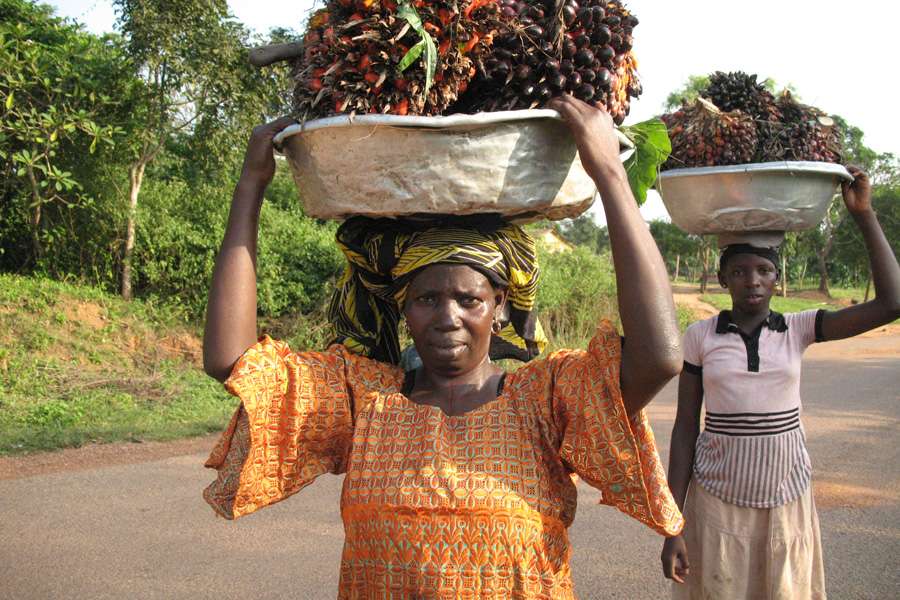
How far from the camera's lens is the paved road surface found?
3.82 m

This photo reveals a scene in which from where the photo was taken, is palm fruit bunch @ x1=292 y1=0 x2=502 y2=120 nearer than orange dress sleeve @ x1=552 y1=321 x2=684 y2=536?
Yes

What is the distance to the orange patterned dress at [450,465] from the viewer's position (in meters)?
1.61

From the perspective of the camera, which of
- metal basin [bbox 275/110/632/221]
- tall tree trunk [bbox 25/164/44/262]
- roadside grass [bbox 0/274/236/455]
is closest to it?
metal basin [bbox 275/110/632/221]

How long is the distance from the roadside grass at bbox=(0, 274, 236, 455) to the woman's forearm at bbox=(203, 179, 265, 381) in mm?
5313

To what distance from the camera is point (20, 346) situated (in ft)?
29.0

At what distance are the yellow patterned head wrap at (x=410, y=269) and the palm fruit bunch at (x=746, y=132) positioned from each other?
103 cm

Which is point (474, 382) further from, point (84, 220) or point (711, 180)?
point (84, 220)

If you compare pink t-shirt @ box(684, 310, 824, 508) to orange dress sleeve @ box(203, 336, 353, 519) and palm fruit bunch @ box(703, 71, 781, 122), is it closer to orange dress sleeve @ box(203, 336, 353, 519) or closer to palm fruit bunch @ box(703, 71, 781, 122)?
palm fruit bunch @ box(703, 71, 781, 122)

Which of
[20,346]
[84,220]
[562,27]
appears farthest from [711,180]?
[84,220]

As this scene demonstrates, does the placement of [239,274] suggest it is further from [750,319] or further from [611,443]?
[750,319]

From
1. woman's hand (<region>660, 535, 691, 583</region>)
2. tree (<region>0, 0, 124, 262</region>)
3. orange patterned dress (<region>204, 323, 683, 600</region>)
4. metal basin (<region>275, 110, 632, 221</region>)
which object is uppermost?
tree (<region>0, 0, 124, 262</region>)

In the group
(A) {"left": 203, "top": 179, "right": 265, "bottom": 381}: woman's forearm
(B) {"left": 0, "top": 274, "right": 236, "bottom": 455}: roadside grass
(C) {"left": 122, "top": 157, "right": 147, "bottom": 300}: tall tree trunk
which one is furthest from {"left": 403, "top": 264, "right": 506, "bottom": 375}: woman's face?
(C) {"left": 122, "top": 157, "right": 147, "bottom": 300}: tall tree trunk

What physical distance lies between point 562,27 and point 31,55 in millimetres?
9189

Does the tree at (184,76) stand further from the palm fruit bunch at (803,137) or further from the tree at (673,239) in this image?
the tree at (673,239)
